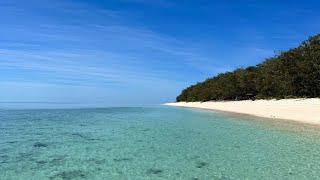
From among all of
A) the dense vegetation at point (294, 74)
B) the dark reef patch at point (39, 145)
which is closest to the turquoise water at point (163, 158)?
the dark reef patch at point (39, 145)

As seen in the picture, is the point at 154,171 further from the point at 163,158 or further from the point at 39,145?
the point at 39,145

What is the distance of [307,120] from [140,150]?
19479 mm

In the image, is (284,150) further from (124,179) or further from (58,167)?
(58,167)

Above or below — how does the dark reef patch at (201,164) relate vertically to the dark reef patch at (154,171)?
above

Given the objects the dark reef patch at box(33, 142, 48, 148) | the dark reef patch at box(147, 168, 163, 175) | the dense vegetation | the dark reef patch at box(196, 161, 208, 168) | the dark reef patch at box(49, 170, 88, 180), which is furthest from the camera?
the dense vegetation

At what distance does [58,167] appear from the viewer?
10430 millimetres

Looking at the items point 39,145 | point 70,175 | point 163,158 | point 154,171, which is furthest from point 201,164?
point 39,145

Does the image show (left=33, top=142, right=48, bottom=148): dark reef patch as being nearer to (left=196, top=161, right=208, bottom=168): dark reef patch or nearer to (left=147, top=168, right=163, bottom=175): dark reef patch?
(left=147, top=168, right=163, bottom=175): dark reef patch

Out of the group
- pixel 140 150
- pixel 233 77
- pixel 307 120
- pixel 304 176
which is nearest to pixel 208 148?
pixel 140 150

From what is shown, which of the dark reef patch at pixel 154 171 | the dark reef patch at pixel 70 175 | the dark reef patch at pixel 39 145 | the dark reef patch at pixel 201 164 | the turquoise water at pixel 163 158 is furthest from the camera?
the dark reef patch at pixel 39 145

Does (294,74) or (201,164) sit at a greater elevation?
(294,74)

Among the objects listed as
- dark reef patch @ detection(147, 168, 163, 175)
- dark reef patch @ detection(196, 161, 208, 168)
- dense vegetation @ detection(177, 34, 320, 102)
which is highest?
dense vegetation @ detection(177, 34, 320, 102)

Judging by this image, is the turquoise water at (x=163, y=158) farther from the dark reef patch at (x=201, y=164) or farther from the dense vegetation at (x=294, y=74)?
the dense vegetation at (x=294, y=74)

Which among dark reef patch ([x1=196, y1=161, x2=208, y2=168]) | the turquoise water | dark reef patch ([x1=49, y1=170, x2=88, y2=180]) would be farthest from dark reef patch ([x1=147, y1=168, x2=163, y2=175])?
dark reef patch ([x1=49, y1=170, x2=88, y2=180])
